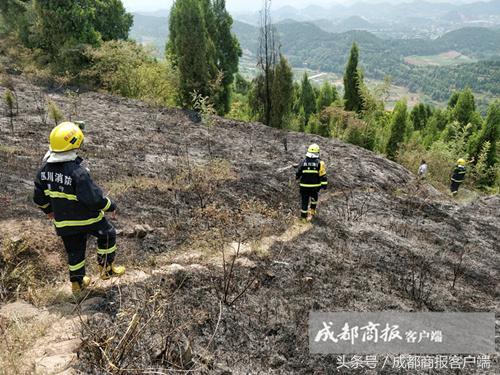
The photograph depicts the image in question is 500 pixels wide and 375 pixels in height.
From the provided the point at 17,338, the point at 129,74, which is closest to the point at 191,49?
the point at 129,74

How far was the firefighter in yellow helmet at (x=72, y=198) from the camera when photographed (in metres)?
4.09

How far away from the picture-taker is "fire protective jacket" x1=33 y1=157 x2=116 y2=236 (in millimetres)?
4109

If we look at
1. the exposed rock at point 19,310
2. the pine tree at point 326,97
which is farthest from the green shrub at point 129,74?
the pine tree at point 326,97

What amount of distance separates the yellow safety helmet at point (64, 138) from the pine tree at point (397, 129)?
22019 mm

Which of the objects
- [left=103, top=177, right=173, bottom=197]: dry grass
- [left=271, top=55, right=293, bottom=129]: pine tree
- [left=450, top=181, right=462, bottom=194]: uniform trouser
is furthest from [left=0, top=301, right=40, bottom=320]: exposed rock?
[left=271, top=55, right=293, bottom=129]: pine tree

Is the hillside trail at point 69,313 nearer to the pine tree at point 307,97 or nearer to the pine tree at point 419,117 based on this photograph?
the pine tree at point 307,97

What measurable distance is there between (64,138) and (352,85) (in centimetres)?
2663

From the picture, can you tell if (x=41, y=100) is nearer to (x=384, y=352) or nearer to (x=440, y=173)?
(x=384, y=352)

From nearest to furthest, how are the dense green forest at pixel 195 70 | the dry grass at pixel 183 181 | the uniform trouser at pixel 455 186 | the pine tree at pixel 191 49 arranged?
the dry grass at pixel 183 181 → the uniform trouser at pixel 455 186 → the pine tree at pixel 191 49 → the dense green forest at pixel 195 70

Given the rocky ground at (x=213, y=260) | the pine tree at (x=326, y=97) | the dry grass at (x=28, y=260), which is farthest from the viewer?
the pine tree at (x=326, y=97)

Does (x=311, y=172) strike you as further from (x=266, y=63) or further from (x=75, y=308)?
(x=266, y=63)

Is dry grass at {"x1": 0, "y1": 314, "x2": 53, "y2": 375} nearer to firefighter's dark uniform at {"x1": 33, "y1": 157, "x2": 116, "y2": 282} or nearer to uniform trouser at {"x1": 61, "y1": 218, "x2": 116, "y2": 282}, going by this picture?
uniform trouser at {"x1": 61, "y1": 218, "x2": 116, "y2": 282}

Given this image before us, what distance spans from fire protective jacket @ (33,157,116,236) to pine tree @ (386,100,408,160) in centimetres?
2192

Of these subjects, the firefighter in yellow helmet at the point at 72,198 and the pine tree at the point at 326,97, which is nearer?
the firefighter in yellow helmet at the point at 72,198
